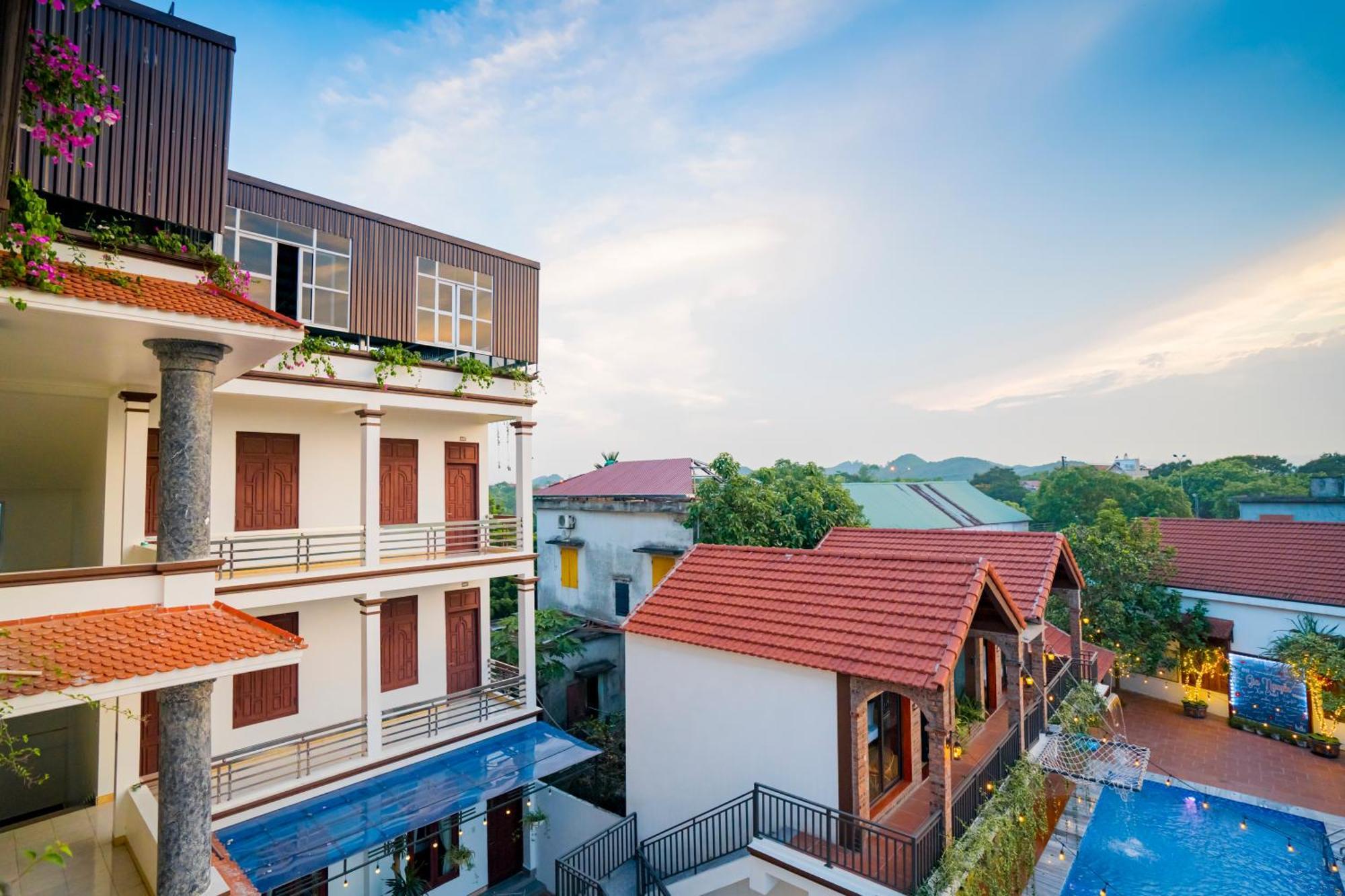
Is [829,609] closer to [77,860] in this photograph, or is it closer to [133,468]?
[77,860]

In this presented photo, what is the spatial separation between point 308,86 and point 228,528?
30.9ft

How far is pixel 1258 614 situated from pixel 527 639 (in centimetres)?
1985

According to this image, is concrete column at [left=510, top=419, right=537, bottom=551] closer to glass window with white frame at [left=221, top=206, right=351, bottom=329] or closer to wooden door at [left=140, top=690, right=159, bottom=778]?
glass window with white frame at [left=221, top=206, right=351, bottom=329]

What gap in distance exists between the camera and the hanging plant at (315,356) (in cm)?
902

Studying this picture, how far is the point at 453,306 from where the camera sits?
37.8 ft

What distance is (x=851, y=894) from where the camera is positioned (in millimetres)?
6625

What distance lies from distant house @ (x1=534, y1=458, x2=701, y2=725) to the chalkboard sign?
15649 millimetres

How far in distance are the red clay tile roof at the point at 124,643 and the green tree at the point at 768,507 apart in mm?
10999

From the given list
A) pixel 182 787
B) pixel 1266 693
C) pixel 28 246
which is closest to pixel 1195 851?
pixel 1266 693

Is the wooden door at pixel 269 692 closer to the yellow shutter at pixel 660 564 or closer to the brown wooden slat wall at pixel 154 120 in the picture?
the brown wooden slat wall at pixel 154 120

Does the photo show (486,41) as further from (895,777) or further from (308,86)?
(895,777)

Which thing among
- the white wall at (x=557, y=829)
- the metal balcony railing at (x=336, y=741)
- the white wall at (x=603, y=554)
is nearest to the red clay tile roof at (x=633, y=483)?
the white wall at (x=603, y=554)

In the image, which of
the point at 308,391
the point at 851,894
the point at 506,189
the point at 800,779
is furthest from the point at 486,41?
the point at 851,894

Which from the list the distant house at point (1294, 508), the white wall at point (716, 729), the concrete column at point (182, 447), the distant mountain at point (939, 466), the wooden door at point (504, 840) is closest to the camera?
the concrete column at point (182, 447)
